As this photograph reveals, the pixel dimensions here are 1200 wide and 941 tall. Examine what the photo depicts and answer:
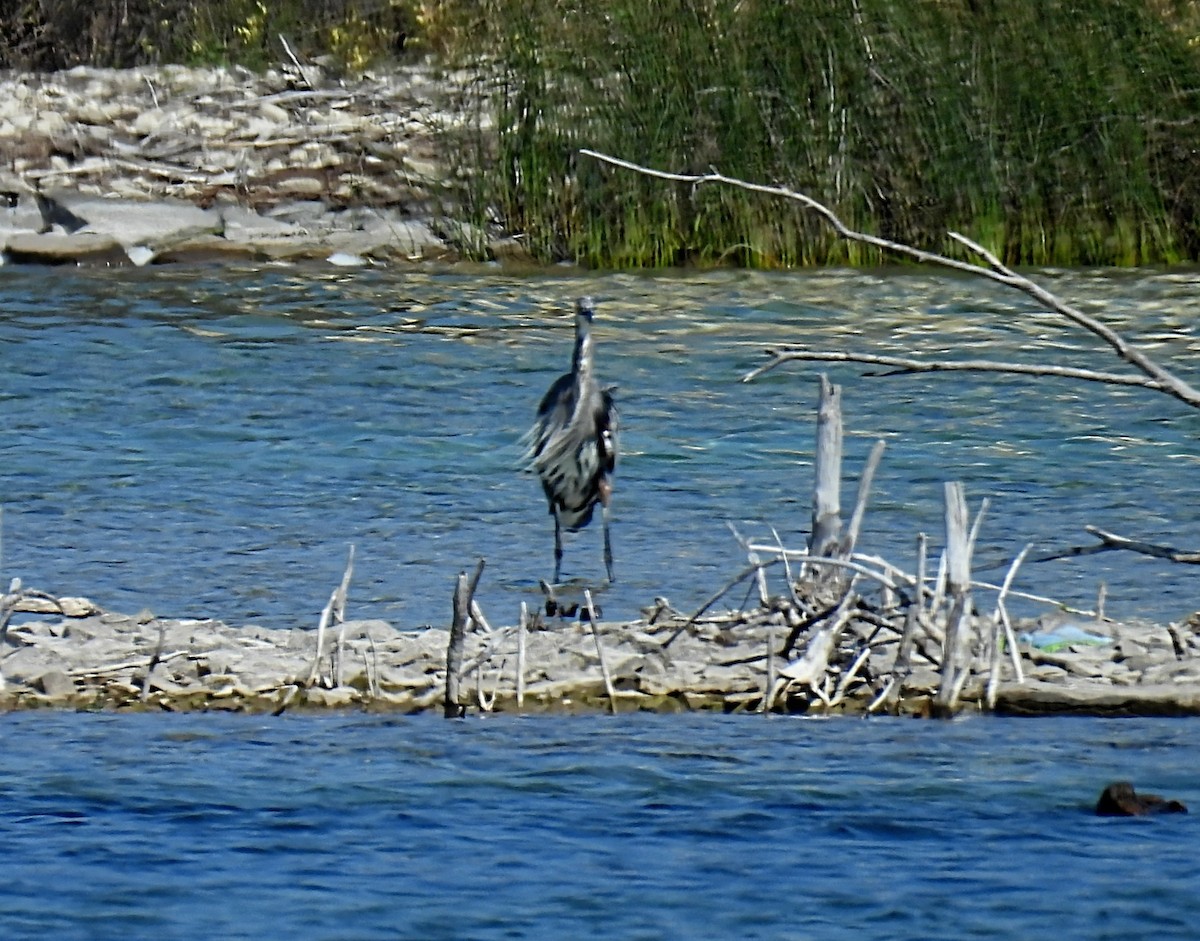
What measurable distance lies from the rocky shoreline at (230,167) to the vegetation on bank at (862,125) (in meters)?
1.08

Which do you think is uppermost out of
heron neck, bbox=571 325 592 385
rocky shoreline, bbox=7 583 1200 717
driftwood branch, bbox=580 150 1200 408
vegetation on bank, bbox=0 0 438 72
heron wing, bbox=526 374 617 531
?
vegetation on bank, bbox=0 0 438 72

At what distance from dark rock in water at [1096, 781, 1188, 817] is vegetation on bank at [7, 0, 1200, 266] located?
1028cm

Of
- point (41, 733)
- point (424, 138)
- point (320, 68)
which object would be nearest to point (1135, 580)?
point (41, 733)

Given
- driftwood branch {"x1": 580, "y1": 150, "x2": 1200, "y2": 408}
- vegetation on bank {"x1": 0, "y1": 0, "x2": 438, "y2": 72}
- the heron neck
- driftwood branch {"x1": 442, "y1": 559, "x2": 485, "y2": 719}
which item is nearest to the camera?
driftwood branch {"x1": 580, "y1": 150, "x2": 1200, "y2": 408}

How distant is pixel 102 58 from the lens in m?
22.0

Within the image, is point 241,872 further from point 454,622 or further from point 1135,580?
point 1135,580

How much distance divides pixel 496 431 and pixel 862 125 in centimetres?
531

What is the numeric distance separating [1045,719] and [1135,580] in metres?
1.80

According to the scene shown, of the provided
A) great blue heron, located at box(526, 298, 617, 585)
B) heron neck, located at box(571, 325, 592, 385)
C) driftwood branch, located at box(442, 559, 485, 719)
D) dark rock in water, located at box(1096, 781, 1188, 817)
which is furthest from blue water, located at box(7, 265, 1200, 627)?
driftwood branch, located at box(442, 559, 485, 719)

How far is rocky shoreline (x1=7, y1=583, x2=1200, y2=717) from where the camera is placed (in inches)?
247

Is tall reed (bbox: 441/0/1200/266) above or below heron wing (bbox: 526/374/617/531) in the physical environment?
above

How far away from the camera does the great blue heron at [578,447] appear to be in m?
8.44

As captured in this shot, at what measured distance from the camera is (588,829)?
5293 mm

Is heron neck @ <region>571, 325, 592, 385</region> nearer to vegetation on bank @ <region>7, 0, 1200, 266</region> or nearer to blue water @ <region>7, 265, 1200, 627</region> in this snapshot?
blue water @ <region>7, 265, 1200, 627</region>
